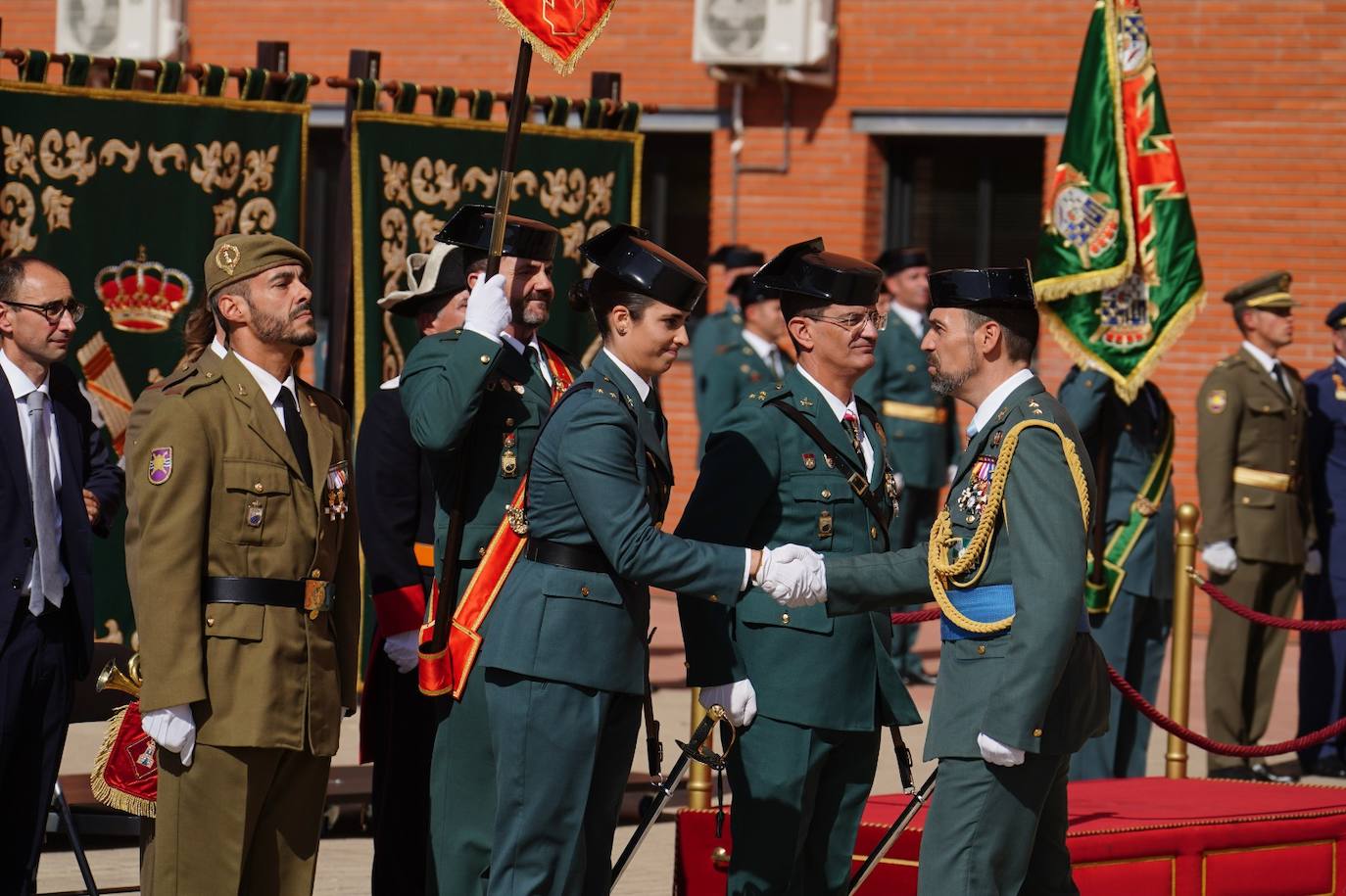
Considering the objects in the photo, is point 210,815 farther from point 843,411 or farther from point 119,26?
point 119,26

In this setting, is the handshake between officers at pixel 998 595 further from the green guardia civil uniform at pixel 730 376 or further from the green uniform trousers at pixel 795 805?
the green guardia civil uniform at pixel 730 376

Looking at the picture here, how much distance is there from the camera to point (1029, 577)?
4.61m

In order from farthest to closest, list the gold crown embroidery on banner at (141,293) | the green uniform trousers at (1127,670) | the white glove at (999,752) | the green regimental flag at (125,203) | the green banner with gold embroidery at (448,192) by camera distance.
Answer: the green banner with gold embroidery at (448,192) → the green uniform trousers at (1127,670) → the gold crown embroidery on banner at (141,293) → the green regimental flag at (125,203) → the white glove at (999,752)

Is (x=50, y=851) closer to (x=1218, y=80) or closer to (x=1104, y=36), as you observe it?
(x=1104, y=36)

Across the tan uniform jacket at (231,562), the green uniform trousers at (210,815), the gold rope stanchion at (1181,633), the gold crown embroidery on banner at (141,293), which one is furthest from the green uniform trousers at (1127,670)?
the green uniform trousers at (210,815)

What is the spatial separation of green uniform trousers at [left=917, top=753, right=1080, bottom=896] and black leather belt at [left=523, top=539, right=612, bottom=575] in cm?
91

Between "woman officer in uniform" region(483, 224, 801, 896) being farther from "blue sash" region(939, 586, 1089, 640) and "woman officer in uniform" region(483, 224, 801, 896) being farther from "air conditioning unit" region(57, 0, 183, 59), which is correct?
"air conditioning unit" region(57, 0, 183, 59)

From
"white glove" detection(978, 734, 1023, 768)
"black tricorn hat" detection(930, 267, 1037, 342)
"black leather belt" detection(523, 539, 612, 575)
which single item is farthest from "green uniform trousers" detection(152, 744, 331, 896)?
"black tricorn hat" detection(930, 267, 1037, 342)

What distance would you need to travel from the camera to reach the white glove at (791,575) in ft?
16.1

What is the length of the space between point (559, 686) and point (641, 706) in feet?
1.22

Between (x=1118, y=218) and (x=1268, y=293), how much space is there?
4.47ft

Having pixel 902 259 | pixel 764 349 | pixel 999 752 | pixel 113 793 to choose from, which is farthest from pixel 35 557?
pixel 902 259

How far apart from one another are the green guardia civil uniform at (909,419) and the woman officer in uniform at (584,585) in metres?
6.54

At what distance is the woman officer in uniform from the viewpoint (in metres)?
4.84
